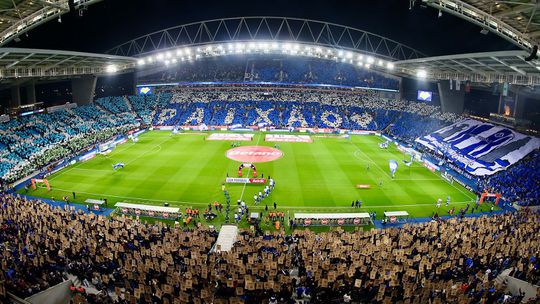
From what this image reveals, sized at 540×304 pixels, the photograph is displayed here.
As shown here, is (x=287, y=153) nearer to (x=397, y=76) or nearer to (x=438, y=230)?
(x=438, y=230)

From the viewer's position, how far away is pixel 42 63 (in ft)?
149

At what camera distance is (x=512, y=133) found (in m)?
→ 49.5

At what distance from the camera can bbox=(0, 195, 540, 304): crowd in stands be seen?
16.7 metres

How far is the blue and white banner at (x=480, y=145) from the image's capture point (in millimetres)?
44281

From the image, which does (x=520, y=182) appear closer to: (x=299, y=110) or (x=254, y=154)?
(x=254, y=154)

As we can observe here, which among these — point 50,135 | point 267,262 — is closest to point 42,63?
point 50,135

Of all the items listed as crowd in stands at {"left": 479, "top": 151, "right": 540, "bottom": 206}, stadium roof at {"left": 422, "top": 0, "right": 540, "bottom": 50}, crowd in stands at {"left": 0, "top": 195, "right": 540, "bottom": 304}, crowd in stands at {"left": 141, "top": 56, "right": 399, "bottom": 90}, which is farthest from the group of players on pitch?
crowd in stands at {"left": 141, "top": 56, "right": 399, "bottom": 90}

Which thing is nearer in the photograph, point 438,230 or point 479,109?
point 438,230

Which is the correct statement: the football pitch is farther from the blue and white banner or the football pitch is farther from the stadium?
the blue and white banner

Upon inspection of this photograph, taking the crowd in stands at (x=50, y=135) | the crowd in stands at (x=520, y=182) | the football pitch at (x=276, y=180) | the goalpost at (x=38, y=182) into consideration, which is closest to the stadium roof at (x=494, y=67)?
the crowd in stands at (x=520, y=182)

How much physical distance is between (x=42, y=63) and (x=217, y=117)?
1390 inches

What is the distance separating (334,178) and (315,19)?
4023 centimetres

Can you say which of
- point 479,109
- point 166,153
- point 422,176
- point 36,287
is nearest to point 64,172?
point 166,153

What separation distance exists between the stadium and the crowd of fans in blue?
1.45 ft
